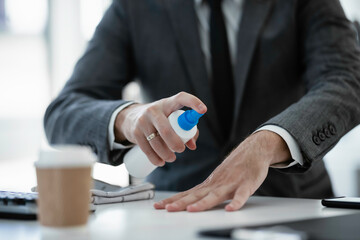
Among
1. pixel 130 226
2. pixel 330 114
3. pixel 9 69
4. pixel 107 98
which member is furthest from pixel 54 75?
pixel 130 226

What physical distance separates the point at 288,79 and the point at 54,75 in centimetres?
257

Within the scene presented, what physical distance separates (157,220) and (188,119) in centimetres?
18

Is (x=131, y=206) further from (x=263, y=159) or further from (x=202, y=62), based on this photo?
(x=202, y=62)

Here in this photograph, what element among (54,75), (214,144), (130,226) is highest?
(130,226)

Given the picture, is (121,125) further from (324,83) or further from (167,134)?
(324,83)

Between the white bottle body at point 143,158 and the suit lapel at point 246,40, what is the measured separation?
1.36ft

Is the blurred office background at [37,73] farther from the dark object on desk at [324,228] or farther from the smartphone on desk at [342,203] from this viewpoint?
the dark object on desk at [324,228]

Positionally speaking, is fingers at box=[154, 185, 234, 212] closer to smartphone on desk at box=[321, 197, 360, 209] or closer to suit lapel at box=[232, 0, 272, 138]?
smartphone on desk at box=[321, 197, 360, 209]

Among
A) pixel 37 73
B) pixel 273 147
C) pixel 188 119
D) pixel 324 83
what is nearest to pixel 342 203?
pixel 273 147

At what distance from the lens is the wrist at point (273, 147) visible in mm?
925

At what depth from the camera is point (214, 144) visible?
53.2 inches

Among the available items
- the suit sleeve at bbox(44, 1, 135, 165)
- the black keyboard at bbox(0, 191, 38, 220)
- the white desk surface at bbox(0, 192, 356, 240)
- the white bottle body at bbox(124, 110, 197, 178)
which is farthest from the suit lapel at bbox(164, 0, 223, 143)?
the black keyboard at bbox(0, 191, 38, 220)

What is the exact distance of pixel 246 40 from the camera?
1.37 meters

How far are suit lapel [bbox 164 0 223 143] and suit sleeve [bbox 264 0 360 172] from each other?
269 millimetres
